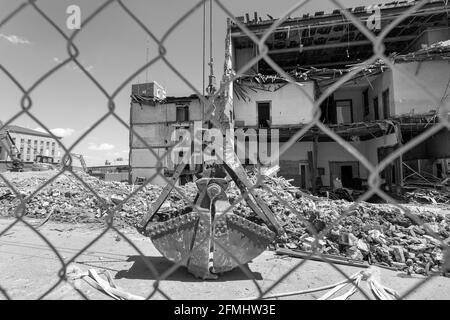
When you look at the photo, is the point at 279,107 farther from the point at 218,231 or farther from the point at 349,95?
the point at 218,231

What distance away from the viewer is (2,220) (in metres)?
9.59

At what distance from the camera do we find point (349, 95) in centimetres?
1855

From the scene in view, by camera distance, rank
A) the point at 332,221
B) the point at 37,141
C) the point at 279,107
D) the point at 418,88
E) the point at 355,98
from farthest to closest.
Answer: the point at 355,98, the point at 279,107, the point at 37,141, the point at 418,88, the point at 332,221

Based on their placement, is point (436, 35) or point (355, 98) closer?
point (436, 35)

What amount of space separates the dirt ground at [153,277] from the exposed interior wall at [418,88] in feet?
39.4

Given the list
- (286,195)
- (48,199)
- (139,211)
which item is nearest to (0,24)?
(139,211)

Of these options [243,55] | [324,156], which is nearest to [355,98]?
[324,156]

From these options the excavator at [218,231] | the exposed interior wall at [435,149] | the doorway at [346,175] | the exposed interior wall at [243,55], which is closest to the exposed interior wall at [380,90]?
the exposed interior wall at [435,149]

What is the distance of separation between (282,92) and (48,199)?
13.1m

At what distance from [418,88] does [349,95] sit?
5108 millimetres

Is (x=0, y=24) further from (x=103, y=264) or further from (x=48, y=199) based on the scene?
(x=48, y=199)

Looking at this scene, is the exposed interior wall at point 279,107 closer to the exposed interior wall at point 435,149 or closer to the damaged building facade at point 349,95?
the damaged building facade at point 349,95

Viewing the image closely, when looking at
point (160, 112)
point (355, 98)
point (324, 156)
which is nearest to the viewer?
point (324, 156)

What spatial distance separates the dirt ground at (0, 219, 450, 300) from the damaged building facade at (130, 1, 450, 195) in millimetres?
7744
